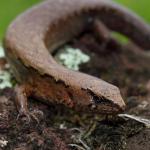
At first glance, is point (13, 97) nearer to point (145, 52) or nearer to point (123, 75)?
point (123, 75)

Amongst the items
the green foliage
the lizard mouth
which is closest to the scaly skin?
the lizard mouth

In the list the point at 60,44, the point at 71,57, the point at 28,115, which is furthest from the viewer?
the point at 60,44

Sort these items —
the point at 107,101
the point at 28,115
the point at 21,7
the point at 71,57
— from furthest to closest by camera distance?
1. the point at 21,7
2. the point at 71,57
3. the point at 28,115
4. the point at 107,101

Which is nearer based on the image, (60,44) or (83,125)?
(83,125)

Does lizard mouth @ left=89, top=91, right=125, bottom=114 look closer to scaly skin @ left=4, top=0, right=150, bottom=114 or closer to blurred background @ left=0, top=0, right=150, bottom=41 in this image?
scaly skin @ left=4, top=0, right=150, bottom=114

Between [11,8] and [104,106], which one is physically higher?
[11,8]


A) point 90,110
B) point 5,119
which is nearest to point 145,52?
point 90,110

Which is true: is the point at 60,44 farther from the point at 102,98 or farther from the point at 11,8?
the point at 11,8

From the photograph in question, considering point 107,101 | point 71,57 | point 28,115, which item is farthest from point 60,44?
point 107,101
